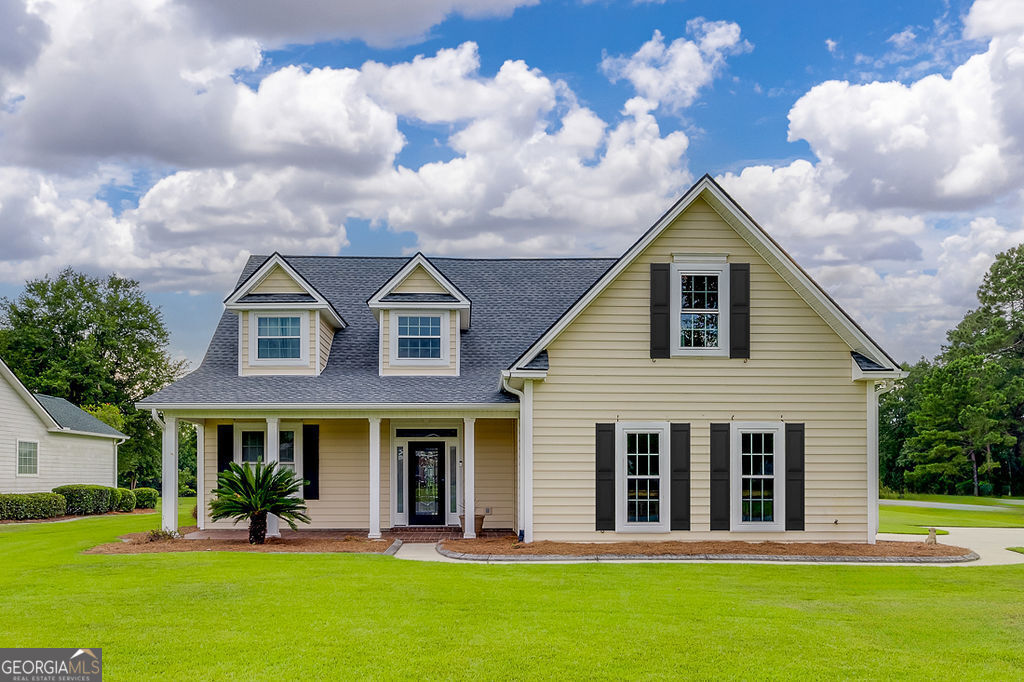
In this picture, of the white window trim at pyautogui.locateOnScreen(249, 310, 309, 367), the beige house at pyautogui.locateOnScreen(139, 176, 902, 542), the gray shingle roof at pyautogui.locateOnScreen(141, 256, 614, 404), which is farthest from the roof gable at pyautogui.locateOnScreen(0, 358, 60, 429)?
the beige house at pyautogui.locateOnScreen(139, 176, 902, 542)

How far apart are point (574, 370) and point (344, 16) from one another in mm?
8596

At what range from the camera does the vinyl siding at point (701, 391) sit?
54.9 ft

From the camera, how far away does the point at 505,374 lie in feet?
54.6

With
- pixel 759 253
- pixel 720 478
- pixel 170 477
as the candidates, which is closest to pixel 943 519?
pixel 720 478

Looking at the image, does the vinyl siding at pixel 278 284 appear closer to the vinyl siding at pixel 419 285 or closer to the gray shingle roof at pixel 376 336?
the gray shingle roof at pixel 376 336

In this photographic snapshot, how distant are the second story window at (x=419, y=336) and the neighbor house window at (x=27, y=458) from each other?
17874 mm

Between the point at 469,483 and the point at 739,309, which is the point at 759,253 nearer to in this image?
the point at 739,309

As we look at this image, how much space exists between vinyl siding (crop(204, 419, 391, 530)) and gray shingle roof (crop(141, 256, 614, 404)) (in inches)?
52.1

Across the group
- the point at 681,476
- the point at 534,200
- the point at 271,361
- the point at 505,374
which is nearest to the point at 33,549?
the point at 271,361

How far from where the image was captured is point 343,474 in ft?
67.2

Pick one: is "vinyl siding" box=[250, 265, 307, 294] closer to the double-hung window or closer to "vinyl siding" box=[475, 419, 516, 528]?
the double-hung window

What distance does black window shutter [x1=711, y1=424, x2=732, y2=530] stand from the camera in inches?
655

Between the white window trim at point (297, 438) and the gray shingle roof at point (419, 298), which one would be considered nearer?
the gray shingle roof at point (419, 298)

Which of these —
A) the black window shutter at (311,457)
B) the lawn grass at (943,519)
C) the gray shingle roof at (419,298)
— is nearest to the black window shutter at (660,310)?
the gray shingle roof at (419,298)
